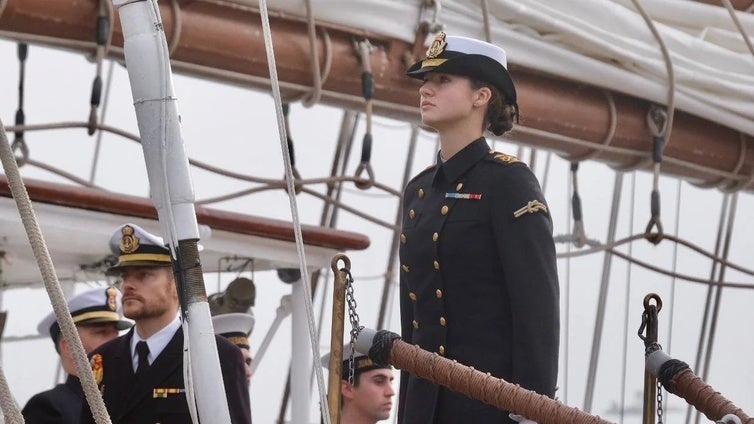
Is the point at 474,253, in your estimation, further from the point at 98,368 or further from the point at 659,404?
the point at 98,368

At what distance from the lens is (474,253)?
3320 mm

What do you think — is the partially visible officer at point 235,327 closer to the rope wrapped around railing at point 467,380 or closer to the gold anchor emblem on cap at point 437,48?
the gold anchor emblem on cap at point 437,48

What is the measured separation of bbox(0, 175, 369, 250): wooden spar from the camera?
514 cm

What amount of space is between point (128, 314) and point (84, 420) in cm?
25

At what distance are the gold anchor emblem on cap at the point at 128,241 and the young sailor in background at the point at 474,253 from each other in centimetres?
83

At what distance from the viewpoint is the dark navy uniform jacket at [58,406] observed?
4.59m

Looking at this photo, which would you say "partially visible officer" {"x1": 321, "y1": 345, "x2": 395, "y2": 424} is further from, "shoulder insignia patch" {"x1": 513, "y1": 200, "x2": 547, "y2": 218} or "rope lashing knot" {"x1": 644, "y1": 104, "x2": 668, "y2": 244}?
"rope lashing knot" {"x1": 644, "y1": 104, "x2": 668, "y2": 244}

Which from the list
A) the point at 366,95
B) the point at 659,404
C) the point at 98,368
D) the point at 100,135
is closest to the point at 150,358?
the point at 98,368

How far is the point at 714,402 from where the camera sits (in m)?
3.02

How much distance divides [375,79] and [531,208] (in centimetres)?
281

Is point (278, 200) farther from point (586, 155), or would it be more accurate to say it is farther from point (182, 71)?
point (182, 71)

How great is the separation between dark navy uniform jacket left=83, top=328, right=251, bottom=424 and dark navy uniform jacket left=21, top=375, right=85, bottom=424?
0.67 metres

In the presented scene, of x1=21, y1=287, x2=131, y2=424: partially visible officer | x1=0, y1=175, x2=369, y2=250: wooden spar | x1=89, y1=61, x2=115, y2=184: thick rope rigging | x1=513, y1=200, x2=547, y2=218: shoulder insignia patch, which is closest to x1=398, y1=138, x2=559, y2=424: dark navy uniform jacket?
x1=513, y1=200, x2=547, y2=218: shoulder insignia patch

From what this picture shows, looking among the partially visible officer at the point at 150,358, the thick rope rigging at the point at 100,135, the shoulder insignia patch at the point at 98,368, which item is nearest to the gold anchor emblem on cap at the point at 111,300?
the partially visible officer at the point at 150,358
